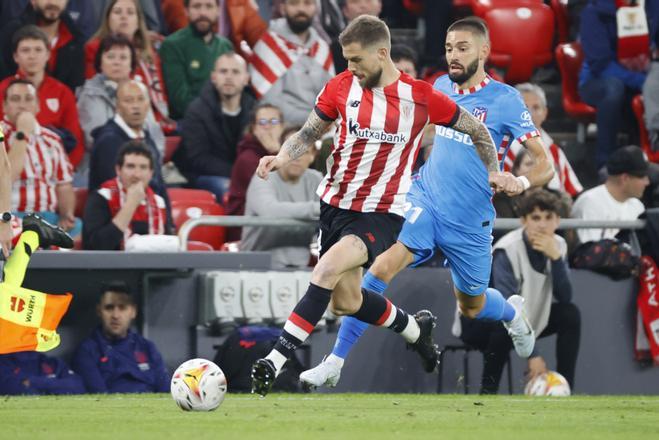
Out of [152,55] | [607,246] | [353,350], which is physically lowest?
[353,350]

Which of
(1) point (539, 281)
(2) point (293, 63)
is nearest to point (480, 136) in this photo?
(1) point (539, 281)

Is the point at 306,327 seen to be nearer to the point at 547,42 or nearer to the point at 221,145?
the point at 221,145

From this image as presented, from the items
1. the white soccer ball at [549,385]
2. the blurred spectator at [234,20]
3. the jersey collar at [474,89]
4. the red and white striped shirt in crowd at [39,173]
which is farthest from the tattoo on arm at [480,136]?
the blurred spectator at [234,20]

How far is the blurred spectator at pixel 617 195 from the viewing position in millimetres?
12445

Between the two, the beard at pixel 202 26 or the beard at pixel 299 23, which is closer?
the beard at pixel 202 26

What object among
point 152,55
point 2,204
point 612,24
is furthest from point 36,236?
point 612,24

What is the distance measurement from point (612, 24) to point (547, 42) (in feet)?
3.43

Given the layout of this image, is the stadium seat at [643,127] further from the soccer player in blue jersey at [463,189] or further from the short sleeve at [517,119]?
the short sleeve at [517,119]

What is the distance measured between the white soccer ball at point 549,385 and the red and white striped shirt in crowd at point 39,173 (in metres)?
3.89

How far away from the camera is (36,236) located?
366 inches

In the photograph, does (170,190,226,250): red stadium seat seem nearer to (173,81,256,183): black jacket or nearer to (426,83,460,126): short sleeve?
(173,81,256,183): black jacket

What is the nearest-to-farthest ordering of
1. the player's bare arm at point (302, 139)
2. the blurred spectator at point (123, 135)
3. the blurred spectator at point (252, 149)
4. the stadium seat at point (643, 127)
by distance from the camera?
1. the player's bare arm at point (302, 139)
2. the blurred spectator at point (123, 135)
3. the blurred spectator at point (252, 149)
4. the stadium seat at point (643, 127)

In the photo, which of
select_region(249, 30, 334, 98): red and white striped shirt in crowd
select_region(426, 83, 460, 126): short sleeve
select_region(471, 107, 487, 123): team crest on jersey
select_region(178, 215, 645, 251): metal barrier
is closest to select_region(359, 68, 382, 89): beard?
select_region(426, 83, 460, 126): short sleeve

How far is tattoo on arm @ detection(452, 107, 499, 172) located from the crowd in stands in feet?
8.90
